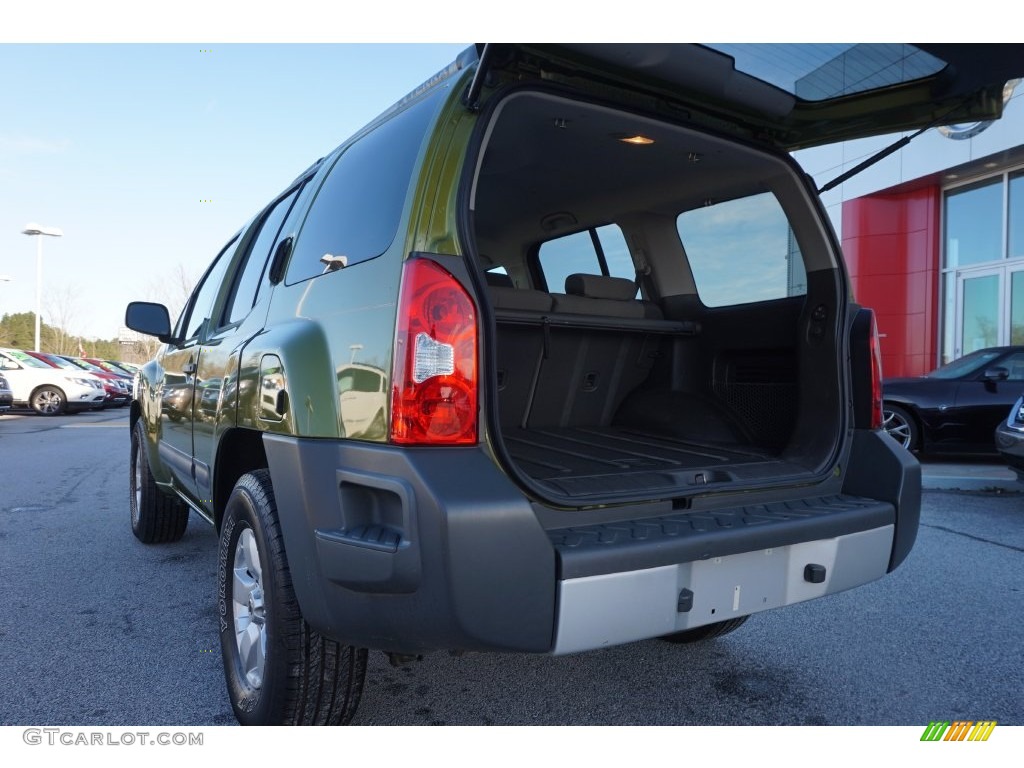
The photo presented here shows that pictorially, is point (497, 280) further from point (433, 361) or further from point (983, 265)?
point (983, 265)

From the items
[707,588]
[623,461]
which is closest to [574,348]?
[623,461]

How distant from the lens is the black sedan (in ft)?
25.6

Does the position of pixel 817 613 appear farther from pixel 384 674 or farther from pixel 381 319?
pixel 381 319

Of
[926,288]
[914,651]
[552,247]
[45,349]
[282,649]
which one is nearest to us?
[282,649]

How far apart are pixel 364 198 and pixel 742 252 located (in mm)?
1893

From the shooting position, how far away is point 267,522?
2.06 metres

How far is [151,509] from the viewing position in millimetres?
4453

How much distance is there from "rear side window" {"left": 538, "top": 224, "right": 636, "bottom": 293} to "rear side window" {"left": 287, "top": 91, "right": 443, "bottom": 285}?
6.08 feet

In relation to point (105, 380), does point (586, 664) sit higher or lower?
lower

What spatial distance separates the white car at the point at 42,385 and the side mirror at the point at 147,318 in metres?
15.2

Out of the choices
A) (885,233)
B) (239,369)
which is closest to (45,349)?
(885,233)

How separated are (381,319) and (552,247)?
2822 millimetres

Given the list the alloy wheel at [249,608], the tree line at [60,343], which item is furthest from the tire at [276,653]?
the tree line at [60,343]

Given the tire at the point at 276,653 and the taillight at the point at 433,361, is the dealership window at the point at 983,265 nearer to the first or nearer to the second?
the taillight at the point at 433,361
